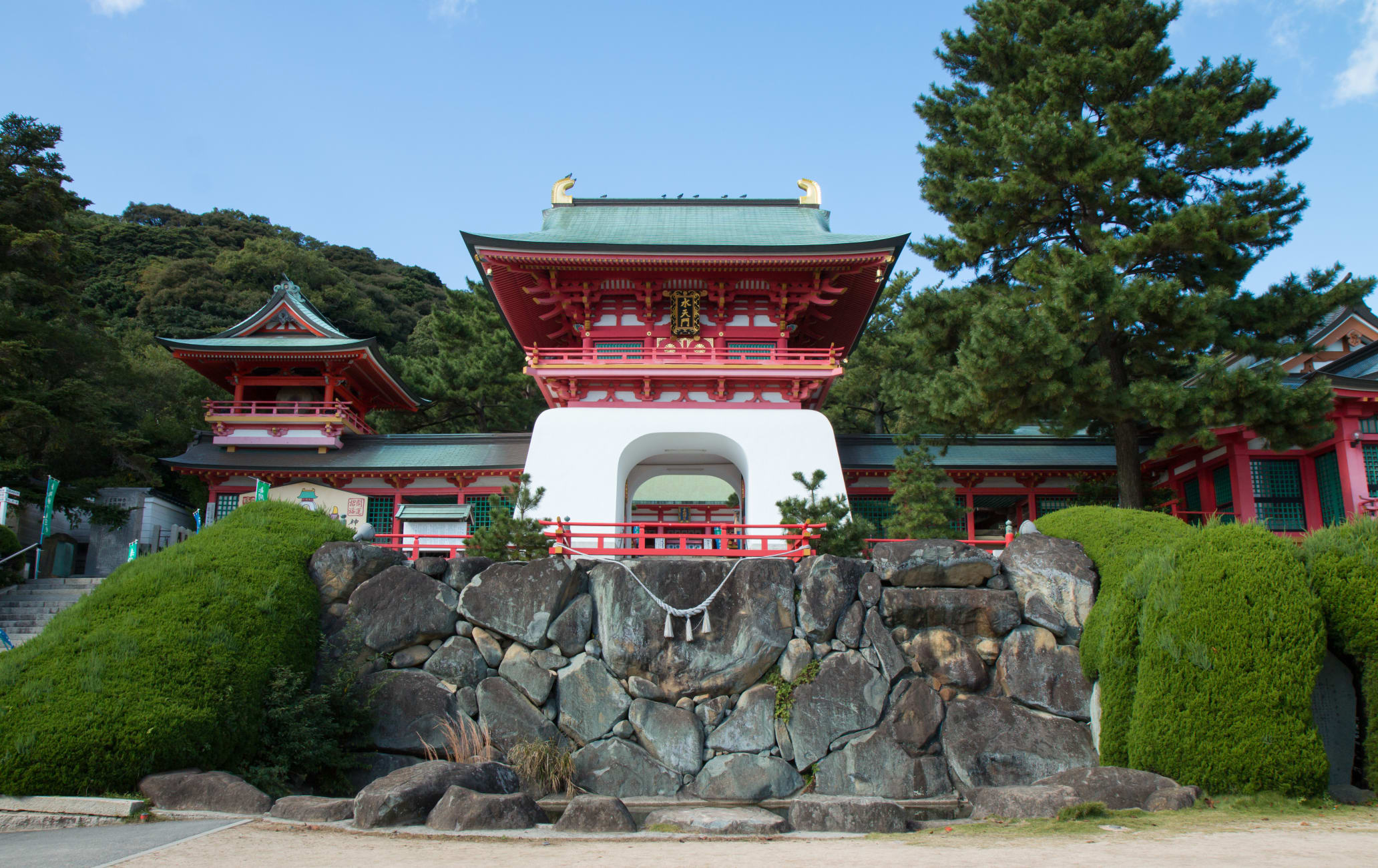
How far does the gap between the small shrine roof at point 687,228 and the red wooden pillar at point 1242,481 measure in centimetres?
780

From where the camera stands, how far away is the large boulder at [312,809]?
8.66 meters

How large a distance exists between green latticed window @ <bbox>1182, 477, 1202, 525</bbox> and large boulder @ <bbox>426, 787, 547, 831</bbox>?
1546 centimetres

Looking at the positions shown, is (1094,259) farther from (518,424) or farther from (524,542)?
(518,424)

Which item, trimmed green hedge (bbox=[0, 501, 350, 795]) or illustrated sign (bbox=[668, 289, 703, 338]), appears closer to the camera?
trimmed green hedge (bbox=[0, 501, 350, 795])

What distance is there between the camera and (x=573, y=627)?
12.7m

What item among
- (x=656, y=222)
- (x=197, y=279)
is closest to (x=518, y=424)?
(x=656, y=222)

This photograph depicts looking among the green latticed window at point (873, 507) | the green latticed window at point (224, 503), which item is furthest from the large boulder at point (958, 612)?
the green latticed window at point (224, 503)

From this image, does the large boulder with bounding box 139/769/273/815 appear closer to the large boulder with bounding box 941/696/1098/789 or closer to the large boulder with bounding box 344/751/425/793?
A: the large boulder with bounding box 344/751/425/793

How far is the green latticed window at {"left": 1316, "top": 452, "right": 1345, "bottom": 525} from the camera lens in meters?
16.1

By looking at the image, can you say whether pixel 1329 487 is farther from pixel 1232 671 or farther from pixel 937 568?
pixel 1232 671

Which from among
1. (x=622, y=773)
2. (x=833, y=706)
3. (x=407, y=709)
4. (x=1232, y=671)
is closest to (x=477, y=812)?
(x=622, y=773)

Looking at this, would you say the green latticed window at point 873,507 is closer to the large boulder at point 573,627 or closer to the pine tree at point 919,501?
the pine tree at point 919,501

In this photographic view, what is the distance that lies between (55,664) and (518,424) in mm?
19025

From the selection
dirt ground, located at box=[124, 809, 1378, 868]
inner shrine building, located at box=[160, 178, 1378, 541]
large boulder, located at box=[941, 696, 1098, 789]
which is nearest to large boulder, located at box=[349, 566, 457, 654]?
inner shrine building, located at box=[160, 178, 1378, 541]
